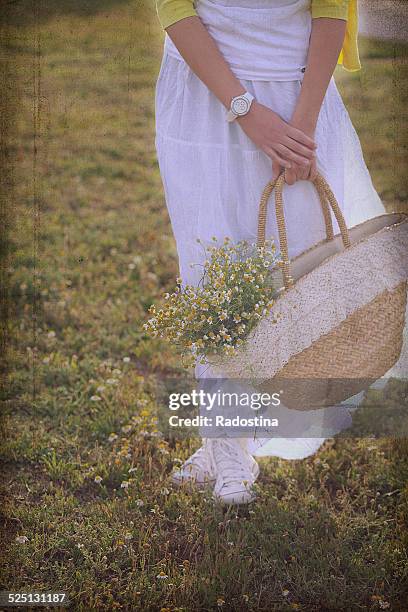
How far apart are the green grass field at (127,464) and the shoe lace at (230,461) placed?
0.25ft

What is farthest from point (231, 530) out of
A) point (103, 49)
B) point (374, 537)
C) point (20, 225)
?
point (103, 49)

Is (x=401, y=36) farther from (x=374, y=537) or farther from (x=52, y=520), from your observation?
(x=52, y=520)

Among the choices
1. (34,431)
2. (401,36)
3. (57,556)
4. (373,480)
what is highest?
(401,36)

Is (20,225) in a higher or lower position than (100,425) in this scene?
higher

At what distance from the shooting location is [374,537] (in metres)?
2.28

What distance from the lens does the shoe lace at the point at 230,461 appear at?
244cm

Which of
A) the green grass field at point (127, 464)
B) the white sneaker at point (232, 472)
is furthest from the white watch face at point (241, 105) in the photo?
the white sneaker at point (232, 472)

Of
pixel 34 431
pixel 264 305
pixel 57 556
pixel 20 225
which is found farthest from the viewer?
pixel 34 431

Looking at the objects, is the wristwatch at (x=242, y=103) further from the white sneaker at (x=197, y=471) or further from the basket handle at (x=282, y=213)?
the white sneaker at (x=197, y=471)

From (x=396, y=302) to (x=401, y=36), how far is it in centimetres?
71

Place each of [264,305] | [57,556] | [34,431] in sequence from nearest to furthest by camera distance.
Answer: [264,305] < [57,556] < [34,431]

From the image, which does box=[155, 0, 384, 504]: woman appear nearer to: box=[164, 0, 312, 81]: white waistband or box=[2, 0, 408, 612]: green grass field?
box=[164, 0, 312, 81]: white waistband

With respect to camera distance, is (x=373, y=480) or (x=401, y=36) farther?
(x=373, y=480)

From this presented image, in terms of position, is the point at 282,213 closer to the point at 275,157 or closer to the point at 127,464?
the point at 275,157
